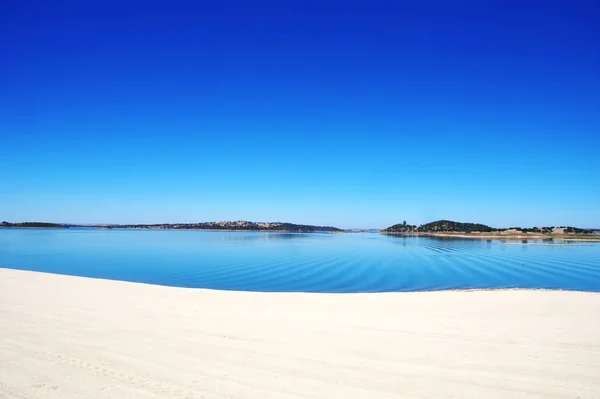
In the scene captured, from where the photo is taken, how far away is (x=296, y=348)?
23.0 ft

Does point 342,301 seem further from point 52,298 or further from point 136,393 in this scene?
point 52,298

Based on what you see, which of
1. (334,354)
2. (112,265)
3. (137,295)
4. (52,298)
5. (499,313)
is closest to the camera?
(334,354)

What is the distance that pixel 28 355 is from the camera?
21.0 ft

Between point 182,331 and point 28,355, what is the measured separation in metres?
2.77

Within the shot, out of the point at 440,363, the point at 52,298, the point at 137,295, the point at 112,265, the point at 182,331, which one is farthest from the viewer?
the point at 112,265

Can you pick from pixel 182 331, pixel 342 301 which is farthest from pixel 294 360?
pixel 342 301

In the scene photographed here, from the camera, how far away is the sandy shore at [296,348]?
5227 mm

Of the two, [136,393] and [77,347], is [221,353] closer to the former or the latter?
[136,393]

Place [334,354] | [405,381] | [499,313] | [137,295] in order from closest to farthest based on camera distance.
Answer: [405,381] → [334,354] → [499,313] → [137,295]

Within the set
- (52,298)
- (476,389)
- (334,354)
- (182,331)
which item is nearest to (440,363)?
(476,389)

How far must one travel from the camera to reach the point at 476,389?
5195 millimetres

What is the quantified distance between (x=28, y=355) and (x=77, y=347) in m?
0.75

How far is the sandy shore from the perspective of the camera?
17.1ft

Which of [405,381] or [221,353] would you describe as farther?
[221,353]
